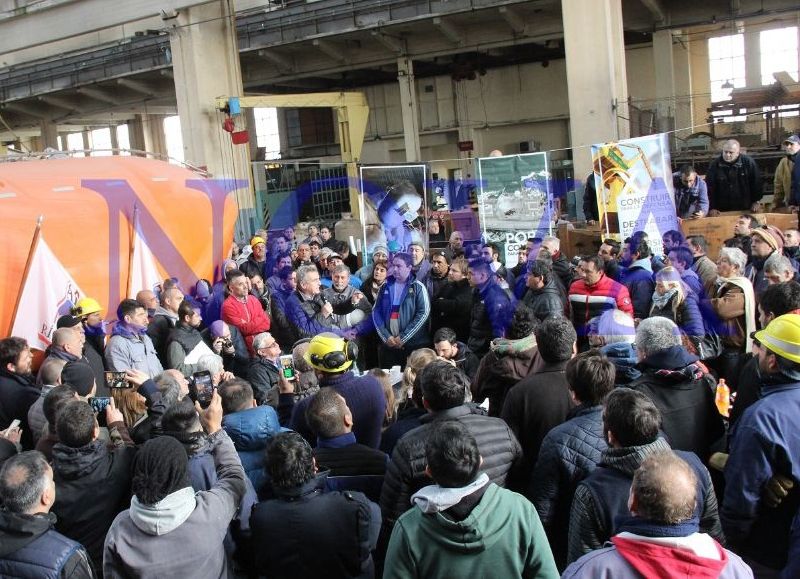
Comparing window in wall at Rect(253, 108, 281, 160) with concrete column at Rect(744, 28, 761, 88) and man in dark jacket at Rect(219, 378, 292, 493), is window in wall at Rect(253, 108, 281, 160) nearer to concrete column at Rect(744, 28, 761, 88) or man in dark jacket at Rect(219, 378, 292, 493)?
concrete column at Rect(744, 28, 761, 88)

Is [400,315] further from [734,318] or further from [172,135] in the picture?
[172,135]

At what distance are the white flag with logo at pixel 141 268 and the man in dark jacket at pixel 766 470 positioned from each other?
263 inches

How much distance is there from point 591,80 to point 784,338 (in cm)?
1114

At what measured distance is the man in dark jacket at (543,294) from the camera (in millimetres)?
6059

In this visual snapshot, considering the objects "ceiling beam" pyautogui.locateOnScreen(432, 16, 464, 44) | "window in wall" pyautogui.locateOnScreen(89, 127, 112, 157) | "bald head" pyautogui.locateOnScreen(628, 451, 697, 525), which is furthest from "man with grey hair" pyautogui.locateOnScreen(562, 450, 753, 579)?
"window in wall" pyautogui.locateOnScreen(89, 127, 112, 157)

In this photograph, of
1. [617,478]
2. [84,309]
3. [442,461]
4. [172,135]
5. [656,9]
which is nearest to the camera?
[442,461]

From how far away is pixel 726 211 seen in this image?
9.28 metres

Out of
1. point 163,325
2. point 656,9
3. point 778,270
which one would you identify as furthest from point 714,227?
point 656,9

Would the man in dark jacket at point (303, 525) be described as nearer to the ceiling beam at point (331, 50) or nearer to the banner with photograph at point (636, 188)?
the banner with photograph at point (636, 188)

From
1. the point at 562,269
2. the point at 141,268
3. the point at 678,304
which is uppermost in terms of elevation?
the point at 141,268

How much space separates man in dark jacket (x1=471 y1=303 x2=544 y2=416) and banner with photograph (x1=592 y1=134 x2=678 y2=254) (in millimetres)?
4187

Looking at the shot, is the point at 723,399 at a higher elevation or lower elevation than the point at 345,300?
lower

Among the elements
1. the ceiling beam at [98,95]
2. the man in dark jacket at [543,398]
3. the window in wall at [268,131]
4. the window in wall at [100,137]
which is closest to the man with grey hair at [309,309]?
the man in dark jacket at [543,398]

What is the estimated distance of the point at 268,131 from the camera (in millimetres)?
31344
